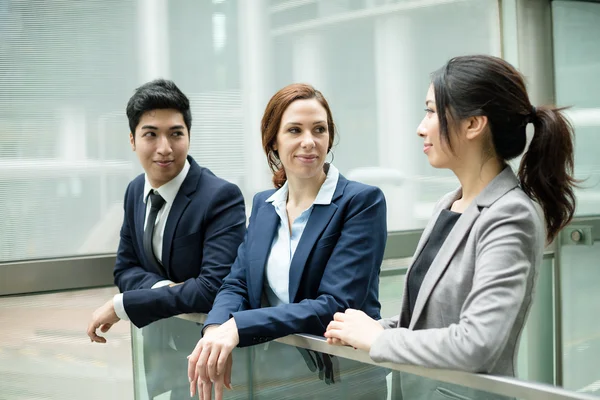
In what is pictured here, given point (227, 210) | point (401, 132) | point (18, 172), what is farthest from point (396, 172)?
point (18, 172)

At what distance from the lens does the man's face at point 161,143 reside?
3.12 metres

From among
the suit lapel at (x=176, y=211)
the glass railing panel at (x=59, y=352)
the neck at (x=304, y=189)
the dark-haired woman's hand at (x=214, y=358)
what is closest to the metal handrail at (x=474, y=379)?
the dark-haired woman's hand at (x=214, y=358)

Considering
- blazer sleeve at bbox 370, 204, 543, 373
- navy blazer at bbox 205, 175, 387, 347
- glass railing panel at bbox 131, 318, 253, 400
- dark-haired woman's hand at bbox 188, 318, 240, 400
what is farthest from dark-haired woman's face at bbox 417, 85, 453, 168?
glass railing panel at bbox 131, 318, 253, 400

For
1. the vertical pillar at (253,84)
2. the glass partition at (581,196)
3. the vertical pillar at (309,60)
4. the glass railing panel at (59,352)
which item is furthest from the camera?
the glass partition at (581,196)

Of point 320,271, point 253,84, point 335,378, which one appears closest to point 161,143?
point 320,271

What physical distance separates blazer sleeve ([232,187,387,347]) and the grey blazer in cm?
40

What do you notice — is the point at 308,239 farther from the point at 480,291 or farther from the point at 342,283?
the point at 480,291

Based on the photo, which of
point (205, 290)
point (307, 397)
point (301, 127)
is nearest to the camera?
point (307, 397)

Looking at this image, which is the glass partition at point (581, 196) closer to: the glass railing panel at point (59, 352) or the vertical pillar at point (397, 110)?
the vertical pillar at point (397, 110)

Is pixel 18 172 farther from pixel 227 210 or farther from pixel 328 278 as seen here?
pixel 328 278

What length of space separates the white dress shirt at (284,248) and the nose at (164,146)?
670mm

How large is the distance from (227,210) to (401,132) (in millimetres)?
2201

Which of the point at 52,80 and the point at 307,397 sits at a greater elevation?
the point at 52,80

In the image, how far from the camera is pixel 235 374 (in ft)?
8.18
